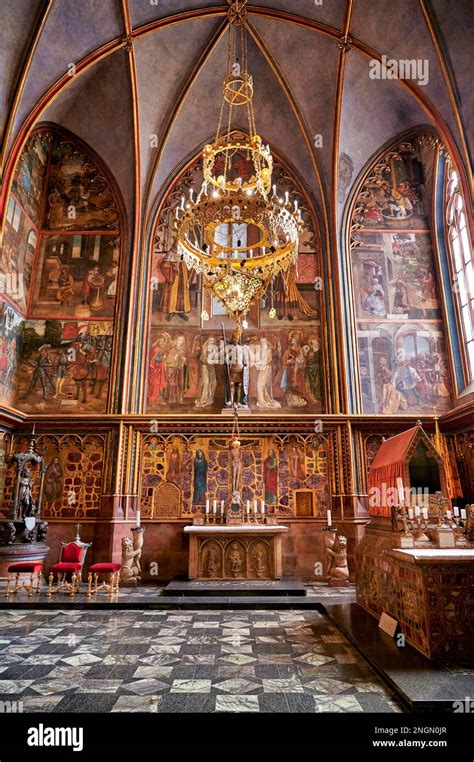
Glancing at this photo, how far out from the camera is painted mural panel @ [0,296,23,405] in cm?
1248

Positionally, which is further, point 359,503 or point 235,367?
point 235,367

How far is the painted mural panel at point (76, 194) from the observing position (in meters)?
14.8

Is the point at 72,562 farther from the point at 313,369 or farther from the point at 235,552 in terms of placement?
the point at 313,369

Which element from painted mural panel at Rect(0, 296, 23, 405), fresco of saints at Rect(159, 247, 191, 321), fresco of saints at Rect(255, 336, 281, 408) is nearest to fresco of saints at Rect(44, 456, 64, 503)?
painted mural panel at Rect(0, 296, 23, 405)

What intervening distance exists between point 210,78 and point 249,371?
8940 millimetres

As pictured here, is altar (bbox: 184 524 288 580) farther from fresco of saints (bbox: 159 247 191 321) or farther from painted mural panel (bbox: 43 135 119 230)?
painted mural panel (bbox: 43 135 119 230)

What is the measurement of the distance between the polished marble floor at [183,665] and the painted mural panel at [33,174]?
36.3ft

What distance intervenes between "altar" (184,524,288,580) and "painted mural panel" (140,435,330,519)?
4.79 feet

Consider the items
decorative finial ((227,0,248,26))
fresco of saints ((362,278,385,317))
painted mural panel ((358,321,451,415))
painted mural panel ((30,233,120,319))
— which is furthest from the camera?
fresco of saints ((362,278,385,317))

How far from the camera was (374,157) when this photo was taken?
1510 cm

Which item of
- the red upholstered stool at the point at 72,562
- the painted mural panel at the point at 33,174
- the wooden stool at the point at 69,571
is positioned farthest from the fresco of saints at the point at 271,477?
the painted mural panel at the point at 33,174

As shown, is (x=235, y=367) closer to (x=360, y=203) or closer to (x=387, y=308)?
(x=387, y=308)

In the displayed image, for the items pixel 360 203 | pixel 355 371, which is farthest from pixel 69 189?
pixel 355 371
